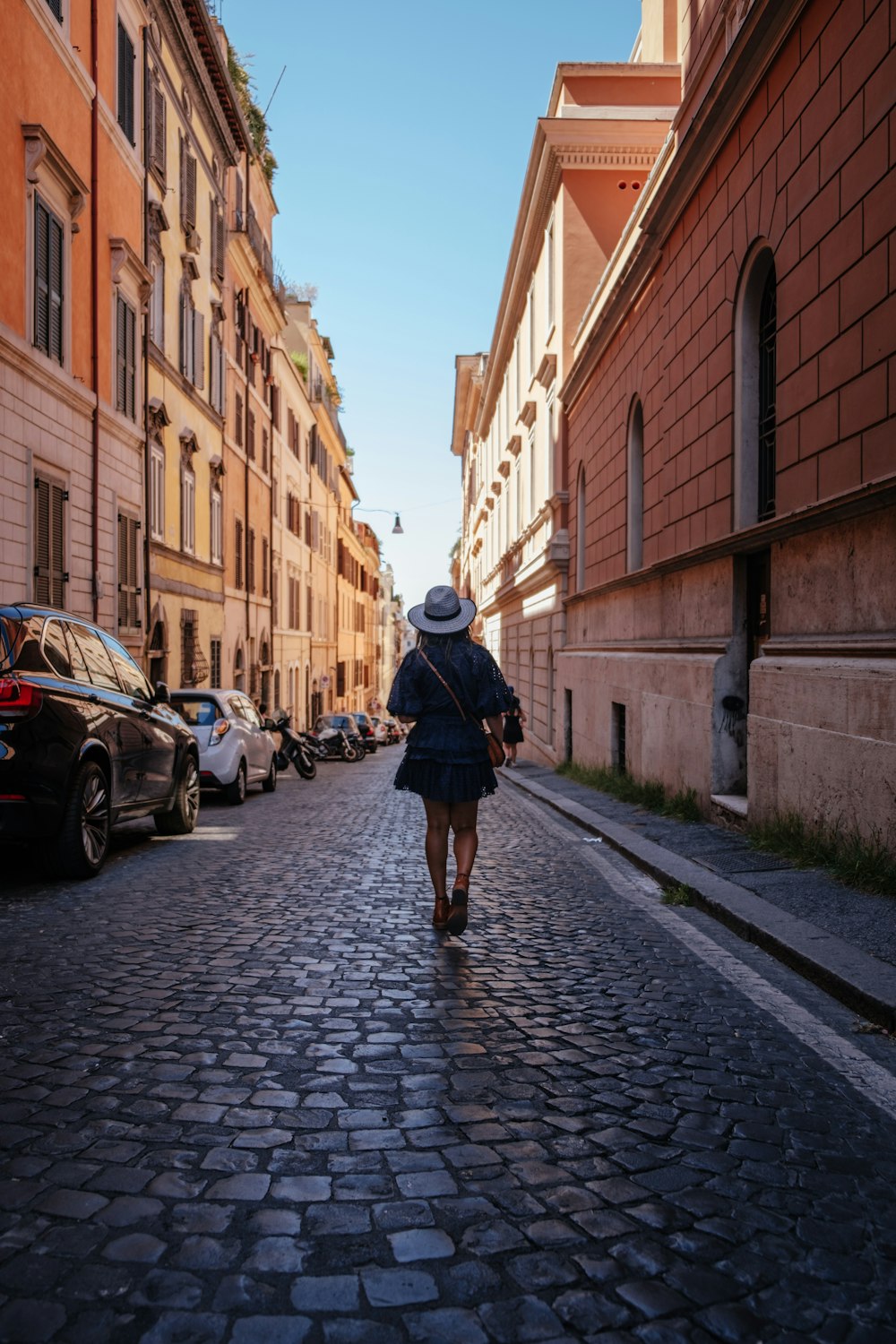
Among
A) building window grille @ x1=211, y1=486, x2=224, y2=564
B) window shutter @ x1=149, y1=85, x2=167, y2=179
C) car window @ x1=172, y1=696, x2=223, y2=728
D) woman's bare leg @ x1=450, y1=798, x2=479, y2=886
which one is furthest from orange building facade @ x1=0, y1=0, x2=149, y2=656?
woman's bare leg @ x1=450, y1=798, x2=479, y2=886

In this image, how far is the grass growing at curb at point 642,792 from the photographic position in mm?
10758

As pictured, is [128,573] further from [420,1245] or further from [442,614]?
[420,1245]

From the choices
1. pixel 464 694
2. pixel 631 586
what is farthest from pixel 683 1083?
pixel 631 586

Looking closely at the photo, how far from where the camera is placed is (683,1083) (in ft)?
12.2

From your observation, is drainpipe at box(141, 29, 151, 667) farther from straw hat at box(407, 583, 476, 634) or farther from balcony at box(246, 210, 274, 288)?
straw hat at box(407, 583, 476, 634)

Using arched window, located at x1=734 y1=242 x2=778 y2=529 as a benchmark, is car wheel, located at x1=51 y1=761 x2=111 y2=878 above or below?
below

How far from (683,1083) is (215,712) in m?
11.9

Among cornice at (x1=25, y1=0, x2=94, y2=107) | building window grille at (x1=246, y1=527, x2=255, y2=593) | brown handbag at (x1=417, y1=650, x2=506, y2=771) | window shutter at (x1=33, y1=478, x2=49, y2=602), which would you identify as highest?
cornice at (x1=25, y1=0, x2=94, y2=107)

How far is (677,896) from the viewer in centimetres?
709

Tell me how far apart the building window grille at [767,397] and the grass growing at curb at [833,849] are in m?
2.77

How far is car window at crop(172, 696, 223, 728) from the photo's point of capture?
14.9 metres

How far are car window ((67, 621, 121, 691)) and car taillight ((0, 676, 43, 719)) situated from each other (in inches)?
35.1

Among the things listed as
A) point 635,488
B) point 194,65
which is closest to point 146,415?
point 194,65

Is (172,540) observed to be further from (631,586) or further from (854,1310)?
(854,1310)
